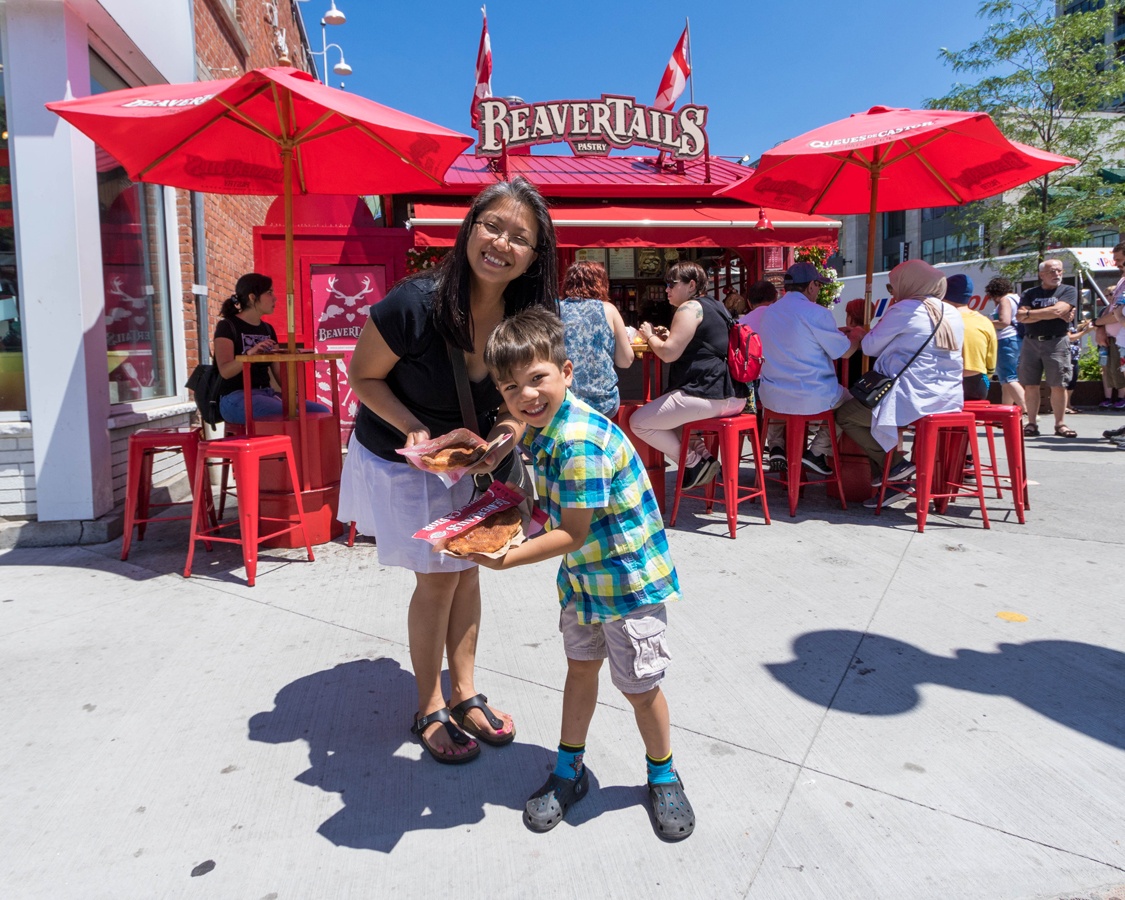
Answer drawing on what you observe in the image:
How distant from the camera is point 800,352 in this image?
5.23 m

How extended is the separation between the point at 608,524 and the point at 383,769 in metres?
1.10

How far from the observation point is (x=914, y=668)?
3.01 m

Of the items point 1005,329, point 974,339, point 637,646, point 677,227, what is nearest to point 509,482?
point 637,646

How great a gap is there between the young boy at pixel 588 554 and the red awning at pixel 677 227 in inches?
315

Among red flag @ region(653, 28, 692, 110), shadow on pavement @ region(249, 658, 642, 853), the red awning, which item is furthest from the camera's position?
red flag @ region(653, 28, 692, 110)

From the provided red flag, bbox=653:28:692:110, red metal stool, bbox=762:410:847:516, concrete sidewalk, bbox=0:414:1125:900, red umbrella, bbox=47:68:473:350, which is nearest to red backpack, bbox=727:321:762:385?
red metal stool, bbox=762:410:847:516

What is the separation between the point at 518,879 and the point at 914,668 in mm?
1848

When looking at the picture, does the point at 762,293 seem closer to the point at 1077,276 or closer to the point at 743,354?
the point at 743,354

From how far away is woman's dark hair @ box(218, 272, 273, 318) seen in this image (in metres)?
5.06

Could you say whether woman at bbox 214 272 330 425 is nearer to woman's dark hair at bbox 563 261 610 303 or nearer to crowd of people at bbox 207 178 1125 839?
woman's dark hair at bbox 563 261 610 303

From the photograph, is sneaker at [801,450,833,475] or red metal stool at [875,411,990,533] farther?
sneaker at [801,450,833,475]

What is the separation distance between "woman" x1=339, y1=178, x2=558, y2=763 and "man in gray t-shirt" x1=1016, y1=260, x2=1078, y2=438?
810cm

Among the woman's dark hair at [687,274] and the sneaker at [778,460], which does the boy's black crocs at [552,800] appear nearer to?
the woman's dark hair at [687,274]

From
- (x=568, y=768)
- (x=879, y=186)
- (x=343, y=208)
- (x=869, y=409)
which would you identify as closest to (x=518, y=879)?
(x=568, y=768)
